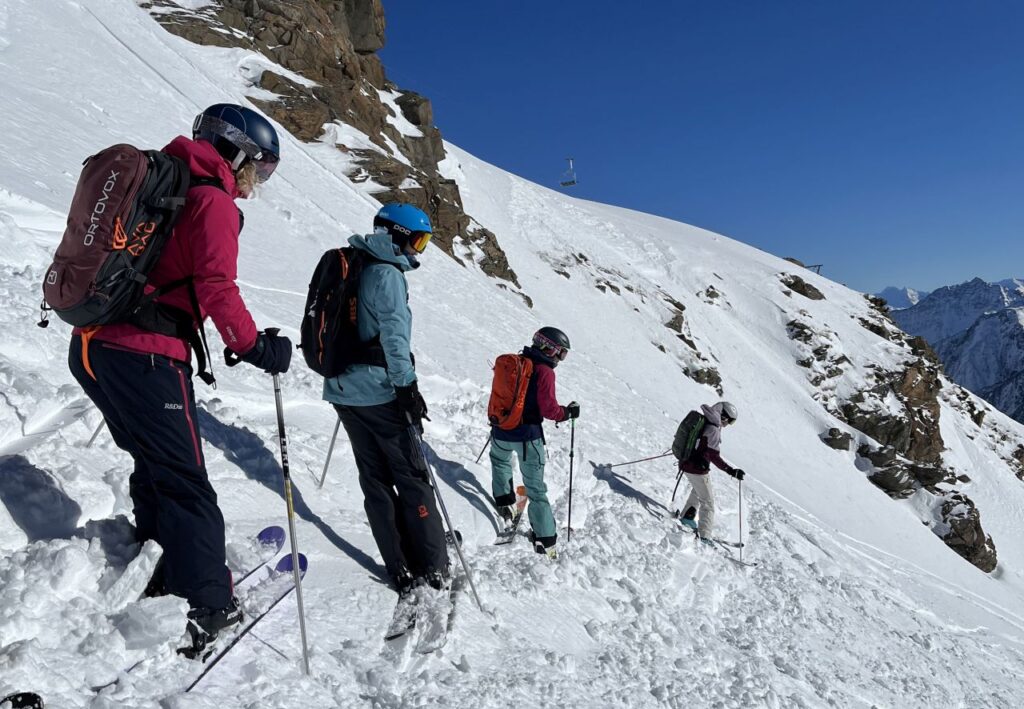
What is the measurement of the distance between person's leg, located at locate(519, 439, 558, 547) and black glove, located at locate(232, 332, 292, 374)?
3.57m

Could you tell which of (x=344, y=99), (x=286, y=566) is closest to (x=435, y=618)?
(x=286, y=566)

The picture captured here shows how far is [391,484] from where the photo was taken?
4.44 meters

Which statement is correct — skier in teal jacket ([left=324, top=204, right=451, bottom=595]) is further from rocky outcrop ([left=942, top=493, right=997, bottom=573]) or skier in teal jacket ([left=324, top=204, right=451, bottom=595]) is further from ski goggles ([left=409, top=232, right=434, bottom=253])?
rocky outcrop ([left=942, top=493, right=997, bottom=573])

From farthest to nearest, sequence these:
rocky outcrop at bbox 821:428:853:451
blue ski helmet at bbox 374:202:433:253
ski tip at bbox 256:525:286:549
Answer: rocky outcrop at bbox 821:428:853:451 → blue ski helmet at bbox 374:202:433:253 → ski tip at bbox 256:525:286:549

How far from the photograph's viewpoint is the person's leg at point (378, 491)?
14.1ft

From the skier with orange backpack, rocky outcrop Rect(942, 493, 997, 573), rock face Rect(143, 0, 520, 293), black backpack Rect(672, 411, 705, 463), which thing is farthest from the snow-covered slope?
rocky outcrop Rect(942, 493, 997, 573)

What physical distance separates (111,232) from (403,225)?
192 centimetres

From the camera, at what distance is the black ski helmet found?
21.0 feet

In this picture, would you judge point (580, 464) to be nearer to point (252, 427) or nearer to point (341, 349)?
point (252, 427)

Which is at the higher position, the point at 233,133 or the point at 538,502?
the point at 233,133

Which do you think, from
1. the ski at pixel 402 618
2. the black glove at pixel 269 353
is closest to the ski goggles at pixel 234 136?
the black glove at pixel 269 353

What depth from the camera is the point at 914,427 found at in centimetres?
4028

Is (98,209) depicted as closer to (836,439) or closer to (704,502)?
(704,502)

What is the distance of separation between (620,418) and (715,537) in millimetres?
5637
